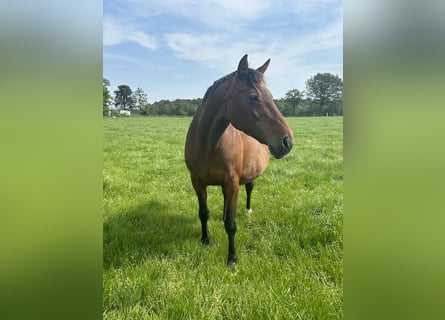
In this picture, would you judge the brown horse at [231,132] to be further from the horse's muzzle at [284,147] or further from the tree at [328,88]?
the tree at [328,88]

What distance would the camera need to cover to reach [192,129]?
3.43 m

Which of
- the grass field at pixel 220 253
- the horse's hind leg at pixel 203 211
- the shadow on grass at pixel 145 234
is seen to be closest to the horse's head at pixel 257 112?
the horse's hind leg at pixel 203 211

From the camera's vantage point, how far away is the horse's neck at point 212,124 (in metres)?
2.99

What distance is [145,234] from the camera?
3.48 metres

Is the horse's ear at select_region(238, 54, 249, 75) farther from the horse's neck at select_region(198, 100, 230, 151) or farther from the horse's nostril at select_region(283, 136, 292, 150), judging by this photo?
the horse's nostril at select_region(283, 136, 292, 150)

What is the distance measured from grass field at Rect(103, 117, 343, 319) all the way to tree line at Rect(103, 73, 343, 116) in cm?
95

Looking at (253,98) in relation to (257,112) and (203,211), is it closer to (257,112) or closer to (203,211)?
(257,112)

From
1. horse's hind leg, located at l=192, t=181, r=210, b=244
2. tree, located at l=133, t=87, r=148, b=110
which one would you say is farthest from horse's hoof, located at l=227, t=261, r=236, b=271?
tree, located at l=133, t=87, r=148, b=110

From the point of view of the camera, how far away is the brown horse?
8.44ft

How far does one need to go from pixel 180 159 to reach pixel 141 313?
6423 mm

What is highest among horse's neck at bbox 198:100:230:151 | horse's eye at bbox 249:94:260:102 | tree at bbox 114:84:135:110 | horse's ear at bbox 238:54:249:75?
tree at bbox 114:84:135:110
